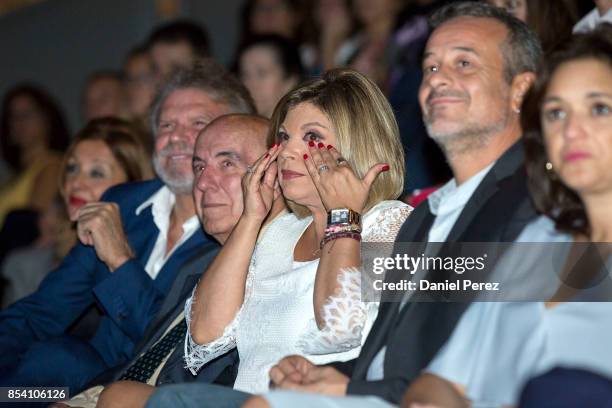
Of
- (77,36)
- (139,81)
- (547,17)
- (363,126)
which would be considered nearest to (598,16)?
(547,17)

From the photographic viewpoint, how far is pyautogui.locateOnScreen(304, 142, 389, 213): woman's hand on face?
3.25m

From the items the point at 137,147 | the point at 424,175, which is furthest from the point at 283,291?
the point at 137,147

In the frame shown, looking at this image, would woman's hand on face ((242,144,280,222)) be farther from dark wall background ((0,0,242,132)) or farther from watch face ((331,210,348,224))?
dark wall background ((0,0,242,132))

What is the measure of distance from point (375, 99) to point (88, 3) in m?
5.21

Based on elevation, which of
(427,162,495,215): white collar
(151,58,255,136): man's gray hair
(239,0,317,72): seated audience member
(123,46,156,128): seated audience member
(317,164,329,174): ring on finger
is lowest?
(427,162,495,215): white collar

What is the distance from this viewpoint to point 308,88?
3.54 m

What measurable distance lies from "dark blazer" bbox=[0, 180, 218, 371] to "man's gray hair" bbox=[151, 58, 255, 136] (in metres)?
0.41

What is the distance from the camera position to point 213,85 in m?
4.53

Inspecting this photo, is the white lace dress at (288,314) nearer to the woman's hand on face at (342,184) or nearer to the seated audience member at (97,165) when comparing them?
the woman's hand on face at (342,184)

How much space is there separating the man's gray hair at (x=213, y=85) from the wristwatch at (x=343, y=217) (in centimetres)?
139

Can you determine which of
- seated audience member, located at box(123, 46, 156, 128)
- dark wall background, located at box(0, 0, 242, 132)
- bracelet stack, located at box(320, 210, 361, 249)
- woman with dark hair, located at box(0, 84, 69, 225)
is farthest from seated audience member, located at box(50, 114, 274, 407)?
dark wall background, located at box(0, 0, 242, 132)

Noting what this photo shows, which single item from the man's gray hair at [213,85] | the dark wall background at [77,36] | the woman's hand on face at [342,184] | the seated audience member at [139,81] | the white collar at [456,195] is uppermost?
the dark wall background at [77,36]

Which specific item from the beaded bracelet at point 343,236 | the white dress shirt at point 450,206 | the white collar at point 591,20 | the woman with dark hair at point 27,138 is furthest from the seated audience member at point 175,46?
the white dress shirt at point 450,206

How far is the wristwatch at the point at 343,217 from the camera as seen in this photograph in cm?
320
